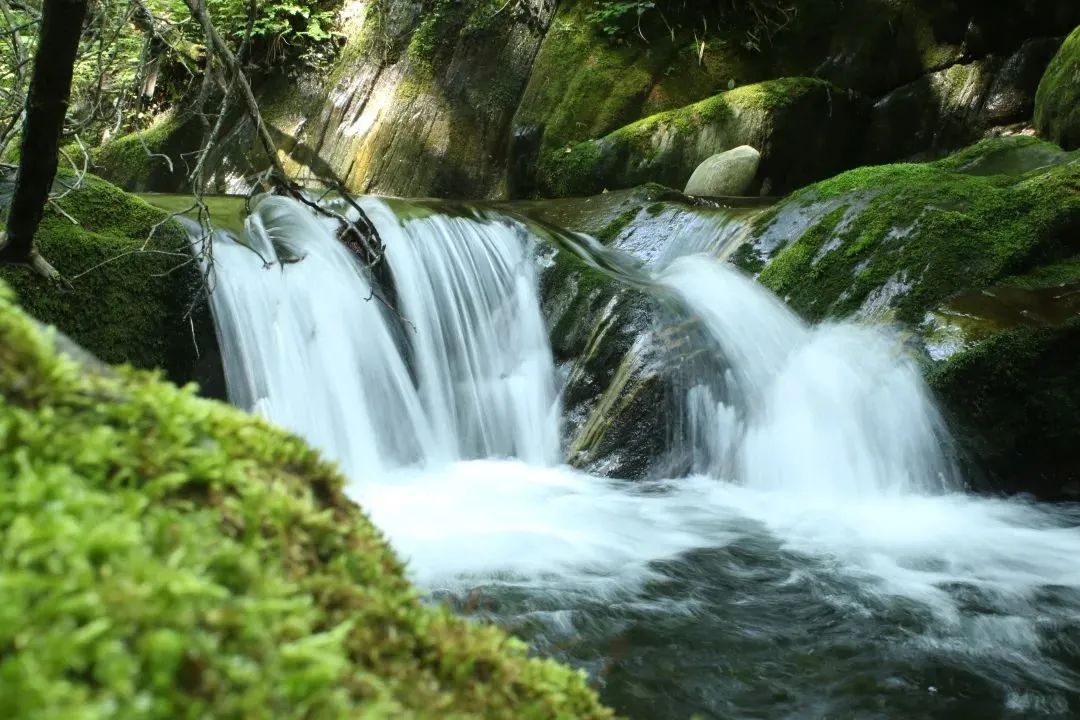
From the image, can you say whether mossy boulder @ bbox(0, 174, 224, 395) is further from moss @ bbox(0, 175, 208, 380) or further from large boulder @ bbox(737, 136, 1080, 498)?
large boulder @ bbox(737, 136, 1080, 498)

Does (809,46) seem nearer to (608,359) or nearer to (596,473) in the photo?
(608,359)

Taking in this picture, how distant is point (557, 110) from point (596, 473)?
26.8 feet

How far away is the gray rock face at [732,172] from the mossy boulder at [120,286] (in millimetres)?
7136

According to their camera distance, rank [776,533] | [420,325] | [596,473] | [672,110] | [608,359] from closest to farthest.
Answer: [776,533], [596,473], [608,359], [420,325], [672,110]

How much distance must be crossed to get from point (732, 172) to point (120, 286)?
7905 millimetres

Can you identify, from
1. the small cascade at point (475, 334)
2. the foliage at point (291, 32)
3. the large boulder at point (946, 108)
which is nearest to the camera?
the small cascade at point (475, 334)

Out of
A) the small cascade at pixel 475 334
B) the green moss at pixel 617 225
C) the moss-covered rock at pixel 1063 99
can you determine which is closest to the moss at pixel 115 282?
the small cascade at pixel 475 334

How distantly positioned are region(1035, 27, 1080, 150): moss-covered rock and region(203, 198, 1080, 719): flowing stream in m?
4.08

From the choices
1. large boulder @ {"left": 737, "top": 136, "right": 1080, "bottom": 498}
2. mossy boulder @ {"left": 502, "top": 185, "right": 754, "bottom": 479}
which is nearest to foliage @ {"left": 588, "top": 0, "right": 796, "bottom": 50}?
mossy boulder @ {"left": 502, "top": 185, "right": 754, "bottom": 479}

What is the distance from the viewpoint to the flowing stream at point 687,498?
10.7 ft

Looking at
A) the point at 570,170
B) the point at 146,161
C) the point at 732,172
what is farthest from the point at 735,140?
the point at 146,161

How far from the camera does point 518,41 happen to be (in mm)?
14094

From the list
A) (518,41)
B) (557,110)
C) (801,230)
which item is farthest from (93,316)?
(518,41)

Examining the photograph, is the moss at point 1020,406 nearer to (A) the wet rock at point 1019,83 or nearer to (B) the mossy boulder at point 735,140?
(B) the mossy boulder at point 735,140
